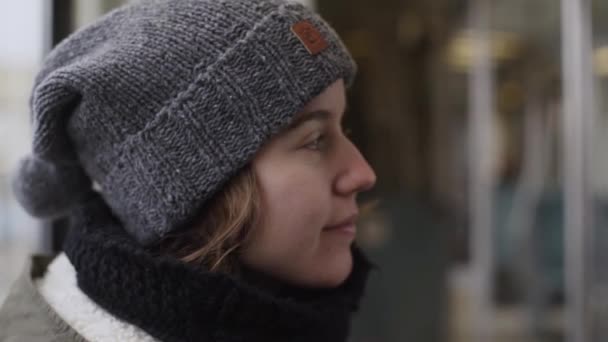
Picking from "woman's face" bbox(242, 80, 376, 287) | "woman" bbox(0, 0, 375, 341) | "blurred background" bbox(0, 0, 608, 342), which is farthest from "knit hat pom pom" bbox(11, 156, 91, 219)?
"blurred background" bbox(0, 0, 608, 342)

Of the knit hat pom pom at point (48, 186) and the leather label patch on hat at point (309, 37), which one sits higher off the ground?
the leather label patch on hat at point (309, 37)

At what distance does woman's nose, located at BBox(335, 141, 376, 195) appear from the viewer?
950 mm

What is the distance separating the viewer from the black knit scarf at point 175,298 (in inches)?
33.4

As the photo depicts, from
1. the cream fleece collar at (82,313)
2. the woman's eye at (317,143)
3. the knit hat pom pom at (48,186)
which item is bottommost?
the cream fleece collar at (82,313)

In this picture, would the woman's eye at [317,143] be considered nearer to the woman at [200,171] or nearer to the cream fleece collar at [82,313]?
the woman at [200,171]

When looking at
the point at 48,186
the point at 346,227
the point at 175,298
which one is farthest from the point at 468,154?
the point at 175,298

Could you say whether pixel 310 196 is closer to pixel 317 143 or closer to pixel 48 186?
pixel 317 143

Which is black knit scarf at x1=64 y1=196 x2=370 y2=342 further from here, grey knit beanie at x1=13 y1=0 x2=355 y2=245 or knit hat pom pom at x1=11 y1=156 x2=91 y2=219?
knit hat pom pom at x1=11 y1=156 x2=91 y2=219


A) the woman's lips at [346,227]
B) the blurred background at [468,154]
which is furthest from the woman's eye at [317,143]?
the blurred background at [468,154]

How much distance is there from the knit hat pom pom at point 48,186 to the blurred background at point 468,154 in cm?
62

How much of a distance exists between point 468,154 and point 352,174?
10.3 feet

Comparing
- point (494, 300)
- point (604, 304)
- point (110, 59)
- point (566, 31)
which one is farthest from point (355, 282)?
point (494, 300)

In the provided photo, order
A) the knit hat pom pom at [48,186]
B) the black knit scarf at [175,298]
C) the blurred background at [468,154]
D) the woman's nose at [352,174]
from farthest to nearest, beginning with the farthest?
1. the blurred background at [468,154]
2. the knit hat pom pom at [48,186]
3. the woman's nose at [352,174]
4. the black knit scarf at [175,298]

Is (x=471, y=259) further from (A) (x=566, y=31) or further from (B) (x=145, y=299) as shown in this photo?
(B) (x=145, y=299)
